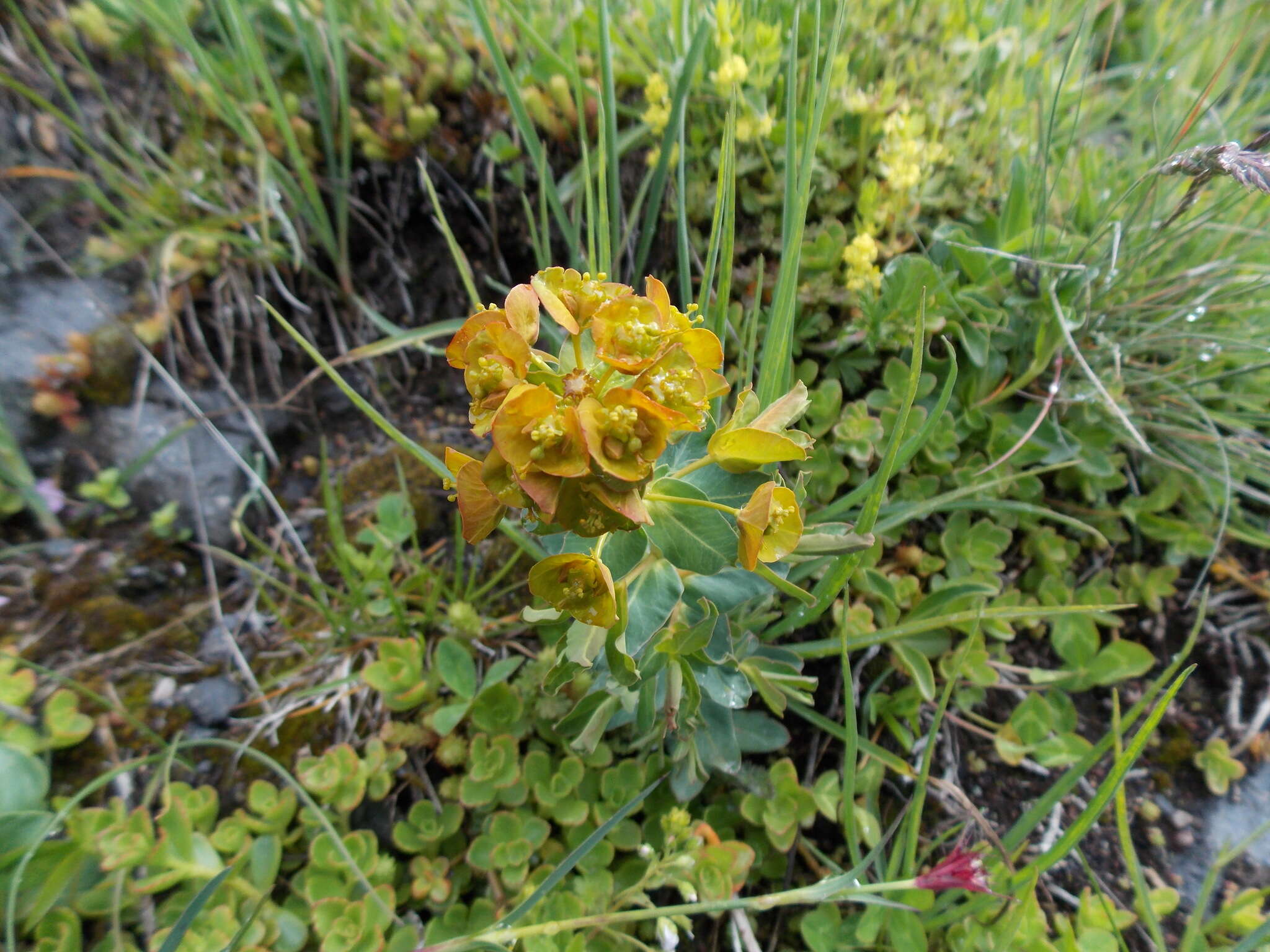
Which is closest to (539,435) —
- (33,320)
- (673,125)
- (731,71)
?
(673,125)

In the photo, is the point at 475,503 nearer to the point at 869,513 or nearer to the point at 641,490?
the point at 641,490

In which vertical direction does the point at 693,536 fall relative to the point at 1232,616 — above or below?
above

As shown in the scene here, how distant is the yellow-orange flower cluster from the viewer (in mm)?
912

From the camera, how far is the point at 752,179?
196 cm

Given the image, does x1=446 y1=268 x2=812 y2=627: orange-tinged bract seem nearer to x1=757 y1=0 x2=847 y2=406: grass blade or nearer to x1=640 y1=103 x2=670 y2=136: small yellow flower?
x1=757 y1=0 x2=847 y2=406: grass blade

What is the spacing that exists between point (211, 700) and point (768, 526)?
150 cm

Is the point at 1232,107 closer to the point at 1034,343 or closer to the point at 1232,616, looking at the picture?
the point at 1034,343

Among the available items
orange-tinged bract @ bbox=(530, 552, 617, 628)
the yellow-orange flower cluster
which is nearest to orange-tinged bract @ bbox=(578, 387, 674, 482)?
the yellow-orange flower cluster

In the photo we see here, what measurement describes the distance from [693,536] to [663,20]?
1.56m

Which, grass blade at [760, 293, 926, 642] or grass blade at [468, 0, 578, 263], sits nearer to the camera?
grass blade at [760, 293, 926, 642]

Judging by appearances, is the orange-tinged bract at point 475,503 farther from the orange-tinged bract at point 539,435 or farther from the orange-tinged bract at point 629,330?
the orange-tinged bract at point 629,330

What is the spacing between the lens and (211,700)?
67.7 inches

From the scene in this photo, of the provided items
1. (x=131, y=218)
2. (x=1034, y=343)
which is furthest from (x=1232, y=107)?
(x=131, y=218)

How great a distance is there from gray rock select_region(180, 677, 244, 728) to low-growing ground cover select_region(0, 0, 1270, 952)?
11mm
